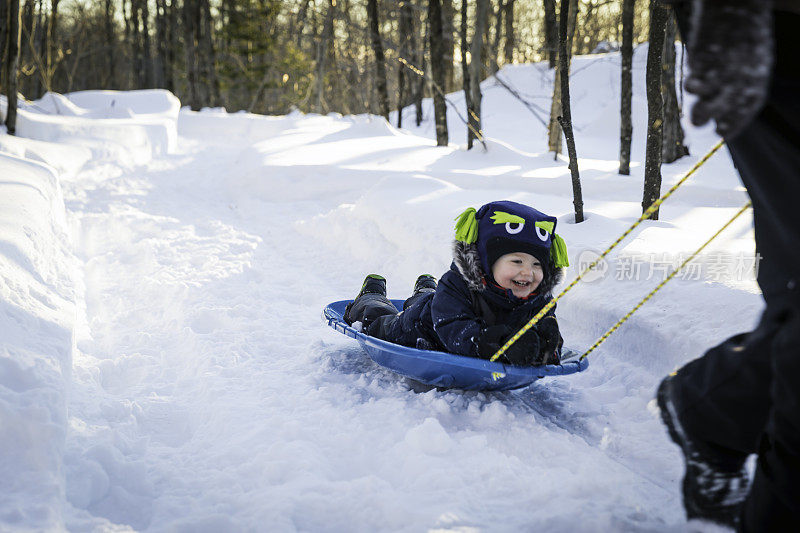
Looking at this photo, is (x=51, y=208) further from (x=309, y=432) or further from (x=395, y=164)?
(x=395, y=164)

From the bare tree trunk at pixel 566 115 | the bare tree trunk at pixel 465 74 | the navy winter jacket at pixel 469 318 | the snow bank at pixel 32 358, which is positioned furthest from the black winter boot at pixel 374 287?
the bare tree trunk at pixel 465 74

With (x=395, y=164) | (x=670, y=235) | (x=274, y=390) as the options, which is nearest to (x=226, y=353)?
(x=274, y=390)

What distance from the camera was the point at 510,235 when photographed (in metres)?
2.39

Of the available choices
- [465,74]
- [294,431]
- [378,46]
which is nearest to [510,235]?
[294,431]

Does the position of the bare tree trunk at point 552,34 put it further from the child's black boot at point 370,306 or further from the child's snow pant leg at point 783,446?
the child's snow pant leg at point 783,446

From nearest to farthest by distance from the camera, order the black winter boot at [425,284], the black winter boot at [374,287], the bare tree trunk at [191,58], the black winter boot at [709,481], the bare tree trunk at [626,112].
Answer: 1. the black winter boot at [709,481]
2. the black winter boot at [425,284]
3. the black winter boot at [374,287]
4. the bare tree trunk at [626,112]
5. the bare tree trunk at [191,58]

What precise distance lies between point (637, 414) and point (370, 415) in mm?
1041

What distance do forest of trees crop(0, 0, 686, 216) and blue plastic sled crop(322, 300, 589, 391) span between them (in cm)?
591

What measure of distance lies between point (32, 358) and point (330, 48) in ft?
63.0

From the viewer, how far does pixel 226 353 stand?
9.62 ft

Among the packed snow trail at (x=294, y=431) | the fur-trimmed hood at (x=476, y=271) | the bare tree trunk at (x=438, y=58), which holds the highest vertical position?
the bare tree trunk at (x=438, y=58)

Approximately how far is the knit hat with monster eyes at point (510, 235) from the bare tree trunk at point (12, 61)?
270 inches

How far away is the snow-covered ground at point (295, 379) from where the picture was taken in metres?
1.69
